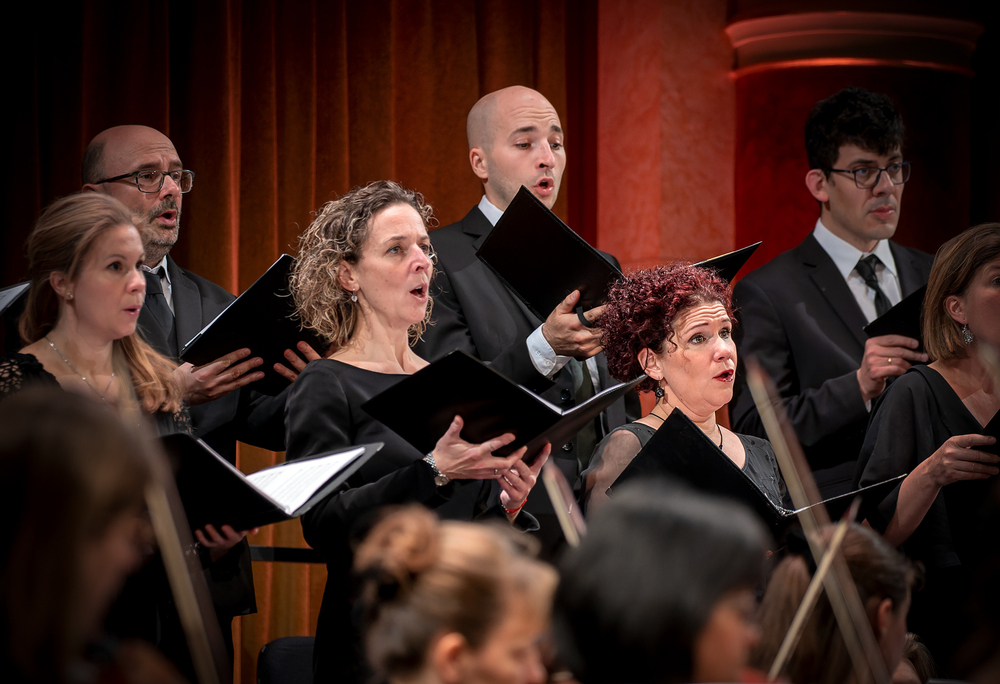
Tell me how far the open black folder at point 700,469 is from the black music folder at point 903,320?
35.3 inches

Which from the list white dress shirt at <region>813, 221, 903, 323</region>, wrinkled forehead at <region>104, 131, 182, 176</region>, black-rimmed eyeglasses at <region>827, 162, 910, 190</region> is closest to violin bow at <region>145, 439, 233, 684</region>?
wrinkled forehead at <region>104, 131, 182, 176</region>

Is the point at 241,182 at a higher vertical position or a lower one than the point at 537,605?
higher

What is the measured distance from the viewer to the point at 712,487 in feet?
7.21

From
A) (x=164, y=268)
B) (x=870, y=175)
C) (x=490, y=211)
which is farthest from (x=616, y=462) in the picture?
(x=870, y=175)

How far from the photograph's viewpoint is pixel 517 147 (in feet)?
11.4

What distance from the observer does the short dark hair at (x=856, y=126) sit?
3.62 metres

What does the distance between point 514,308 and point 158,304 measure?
1.00m

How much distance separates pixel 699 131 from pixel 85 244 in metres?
2.86

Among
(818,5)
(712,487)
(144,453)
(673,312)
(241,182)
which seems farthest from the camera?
(818,5)

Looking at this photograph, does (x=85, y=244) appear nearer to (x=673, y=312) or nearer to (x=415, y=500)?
(x=415, y=500)

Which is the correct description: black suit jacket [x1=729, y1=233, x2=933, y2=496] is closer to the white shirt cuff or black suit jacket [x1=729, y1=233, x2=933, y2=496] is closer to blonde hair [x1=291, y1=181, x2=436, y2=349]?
the white shirt cuff

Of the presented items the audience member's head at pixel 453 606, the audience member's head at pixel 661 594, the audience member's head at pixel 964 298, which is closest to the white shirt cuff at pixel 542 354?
the audience member's head at pixel 964 298

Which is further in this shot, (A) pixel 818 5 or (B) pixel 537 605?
(A) pixel 818 5

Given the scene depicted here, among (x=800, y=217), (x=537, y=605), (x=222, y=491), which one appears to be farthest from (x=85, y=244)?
(x=800, y=217)
